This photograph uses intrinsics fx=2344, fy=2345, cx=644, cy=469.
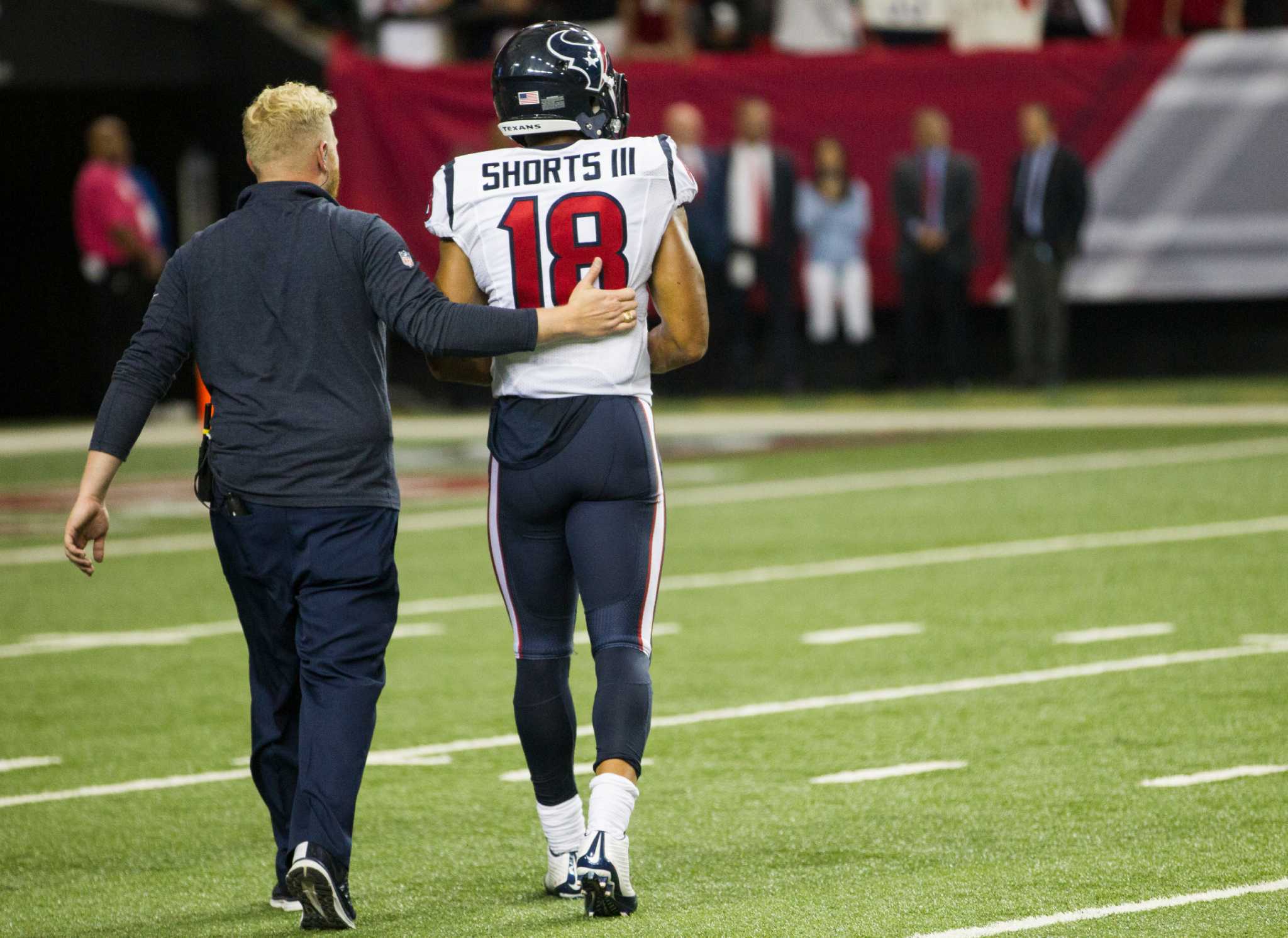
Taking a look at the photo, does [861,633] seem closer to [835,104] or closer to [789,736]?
[789,736]

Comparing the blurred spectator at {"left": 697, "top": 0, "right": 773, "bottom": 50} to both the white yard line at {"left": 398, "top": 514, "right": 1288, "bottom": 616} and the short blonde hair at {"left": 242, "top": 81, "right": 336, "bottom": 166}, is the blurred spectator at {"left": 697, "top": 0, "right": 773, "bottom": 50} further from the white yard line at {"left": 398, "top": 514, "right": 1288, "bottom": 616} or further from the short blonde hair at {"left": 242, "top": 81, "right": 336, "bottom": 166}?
the short blonde hair at {"left": 242, "top": 81, "right": 336, "bottom": 166}

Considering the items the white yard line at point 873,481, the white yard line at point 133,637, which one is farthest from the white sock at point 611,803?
the white yard line at point 873,481

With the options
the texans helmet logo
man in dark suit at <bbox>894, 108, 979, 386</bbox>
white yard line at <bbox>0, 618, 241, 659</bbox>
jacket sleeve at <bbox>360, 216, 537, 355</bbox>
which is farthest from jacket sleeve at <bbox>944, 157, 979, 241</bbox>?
jacket sleeve at <bbox>360, 216, 537, 355</bbox>

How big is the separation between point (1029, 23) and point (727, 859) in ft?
53.0

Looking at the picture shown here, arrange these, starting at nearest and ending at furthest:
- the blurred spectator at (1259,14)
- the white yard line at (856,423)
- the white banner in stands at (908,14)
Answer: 1. the white yard line at (856,423)
2. the blurred spectator at (1259,14)
3. the white banner in stands at (908,14)

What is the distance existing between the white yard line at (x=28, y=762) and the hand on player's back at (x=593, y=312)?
9.07ft

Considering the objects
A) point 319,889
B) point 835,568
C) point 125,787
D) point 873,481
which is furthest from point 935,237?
point 319,889

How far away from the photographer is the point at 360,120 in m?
20.5

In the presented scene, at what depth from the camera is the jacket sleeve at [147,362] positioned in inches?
204

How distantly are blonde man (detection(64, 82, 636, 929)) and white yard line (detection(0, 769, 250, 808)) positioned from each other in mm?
1567

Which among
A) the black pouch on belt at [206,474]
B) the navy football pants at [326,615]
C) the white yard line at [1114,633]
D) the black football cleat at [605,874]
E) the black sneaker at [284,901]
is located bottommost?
the white yard line at [1114,633]

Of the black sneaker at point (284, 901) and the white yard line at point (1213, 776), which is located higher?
the black sneaker at point (284, 901)

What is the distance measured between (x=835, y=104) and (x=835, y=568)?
1048 cm

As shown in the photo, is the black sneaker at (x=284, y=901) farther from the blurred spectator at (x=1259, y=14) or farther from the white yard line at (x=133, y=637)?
the blurred spectator at (x=1259, y=14)
